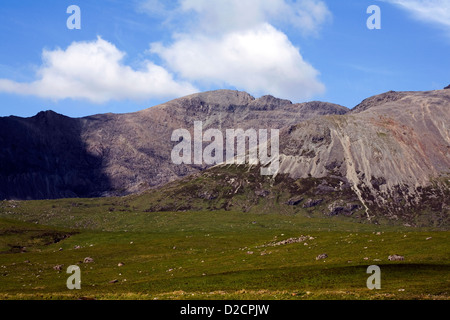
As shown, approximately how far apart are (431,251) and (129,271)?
50.2m

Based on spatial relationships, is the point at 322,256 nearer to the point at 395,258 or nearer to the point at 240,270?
the point at 395,258

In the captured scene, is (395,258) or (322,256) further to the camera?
(322,256)

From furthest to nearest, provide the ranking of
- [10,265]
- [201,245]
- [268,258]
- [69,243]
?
1. [69,243]
2. [201,245]
3. [10,265]
4. [268,258]

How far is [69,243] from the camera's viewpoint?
451ft

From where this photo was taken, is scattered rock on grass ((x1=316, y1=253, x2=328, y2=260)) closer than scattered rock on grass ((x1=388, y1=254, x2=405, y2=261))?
No

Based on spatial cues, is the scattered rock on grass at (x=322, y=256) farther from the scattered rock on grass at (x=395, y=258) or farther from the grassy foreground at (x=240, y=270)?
the scattered rock on grass at (x=395, y=258)

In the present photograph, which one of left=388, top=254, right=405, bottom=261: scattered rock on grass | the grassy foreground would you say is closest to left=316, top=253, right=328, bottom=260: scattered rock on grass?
the grassy foreground

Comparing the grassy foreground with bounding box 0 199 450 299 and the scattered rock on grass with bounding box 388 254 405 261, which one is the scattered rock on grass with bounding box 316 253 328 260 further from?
the scattered rock on grass with bounding box 388 254 405 261

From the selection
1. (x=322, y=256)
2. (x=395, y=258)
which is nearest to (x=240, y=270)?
(x=322, y=256)

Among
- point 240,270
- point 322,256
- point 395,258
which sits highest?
point 395,258

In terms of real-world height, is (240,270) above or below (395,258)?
below
